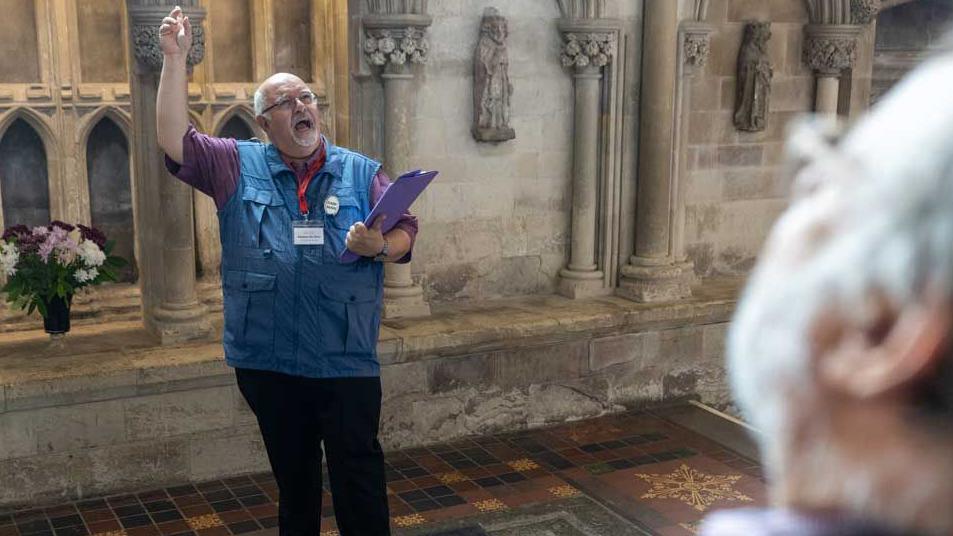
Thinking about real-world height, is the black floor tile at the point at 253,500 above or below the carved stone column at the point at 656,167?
below

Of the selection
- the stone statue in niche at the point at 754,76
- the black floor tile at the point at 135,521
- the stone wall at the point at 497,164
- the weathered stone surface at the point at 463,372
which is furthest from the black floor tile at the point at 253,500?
the stone statue in niche at the point at 754,76

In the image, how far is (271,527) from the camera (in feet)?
14.3

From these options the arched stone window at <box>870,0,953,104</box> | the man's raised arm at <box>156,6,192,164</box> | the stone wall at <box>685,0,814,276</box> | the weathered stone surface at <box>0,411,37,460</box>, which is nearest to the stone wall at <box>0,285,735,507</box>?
the weathered stone surface at <box>0,411,37,460</box>

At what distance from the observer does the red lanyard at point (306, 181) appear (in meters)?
3.20

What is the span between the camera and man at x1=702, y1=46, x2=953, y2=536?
1.76ft

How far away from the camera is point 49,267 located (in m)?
4.73

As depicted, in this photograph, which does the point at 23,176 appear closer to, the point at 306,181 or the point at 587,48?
the point at 587,48

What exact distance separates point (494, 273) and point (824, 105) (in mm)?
2423

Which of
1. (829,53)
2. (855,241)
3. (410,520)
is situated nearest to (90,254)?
(410,520)

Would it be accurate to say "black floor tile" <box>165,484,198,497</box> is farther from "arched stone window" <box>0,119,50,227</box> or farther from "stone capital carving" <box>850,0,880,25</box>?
"stone capital carving" <box>850,0,880,25</box>

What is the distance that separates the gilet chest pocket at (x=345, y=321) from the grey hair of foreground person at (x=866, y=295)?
2.59 metres

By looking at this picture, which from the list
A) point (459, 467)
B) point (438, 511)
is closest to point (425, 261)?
point (459, 467)

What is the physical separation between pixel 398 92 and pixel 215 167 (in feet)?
7.61

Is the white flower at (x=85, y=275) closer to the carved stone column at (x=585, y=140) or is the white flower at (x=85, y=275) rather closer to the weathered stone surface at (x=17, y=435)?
the weathered stone surface at (x=17, y=435)
